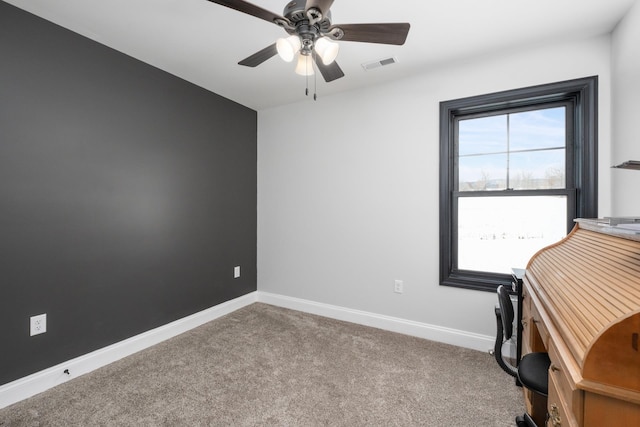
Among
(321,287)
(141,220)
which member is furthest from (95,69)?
(321,287)

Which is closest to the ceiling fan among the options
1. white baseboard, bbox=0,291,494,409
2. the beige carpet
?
the beige carpet

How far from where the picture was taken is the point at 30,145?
6.16ft

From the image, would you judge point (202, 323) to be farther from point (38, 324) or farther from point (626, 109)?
point (626, 109)

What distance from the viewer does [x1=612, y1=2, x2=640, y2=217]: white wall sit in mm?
1691

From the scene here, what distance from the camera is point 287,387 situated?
76.5 inches

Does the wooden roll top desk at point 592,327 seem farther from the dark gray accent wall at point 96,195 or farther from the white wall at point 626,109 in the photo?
the dark gray accent wall at point 96,195

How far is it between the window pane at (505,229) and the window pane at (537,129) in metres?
0.43

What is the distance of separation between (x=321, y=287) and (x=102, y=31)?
290 centimetres

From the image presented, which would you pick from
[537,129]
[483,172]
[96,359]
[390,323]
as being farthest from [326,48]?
[96,359]

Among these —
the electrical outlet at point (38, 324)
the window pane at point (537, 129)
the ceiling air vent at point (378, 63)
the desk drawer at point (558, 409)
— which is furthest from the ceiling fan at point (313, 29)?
the electrical outlet at point (38, 324)

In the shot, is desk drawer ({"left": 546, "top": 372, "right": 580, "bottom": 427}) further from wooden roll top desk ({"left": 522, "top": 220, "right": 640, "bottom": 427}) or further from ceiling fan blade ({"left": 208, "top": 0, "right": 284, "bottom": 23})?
ceiling fan blade ({"left": 208, "top": 0, "right": 284, "bottom": 23})

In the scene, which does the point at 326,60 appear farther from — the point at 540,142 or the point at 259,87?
the point at 540,142

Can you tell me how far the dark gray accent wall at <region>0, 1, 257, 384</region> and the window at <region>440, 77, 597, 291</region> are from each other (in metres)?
2.41

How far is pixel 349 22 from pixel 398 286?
2.25m
